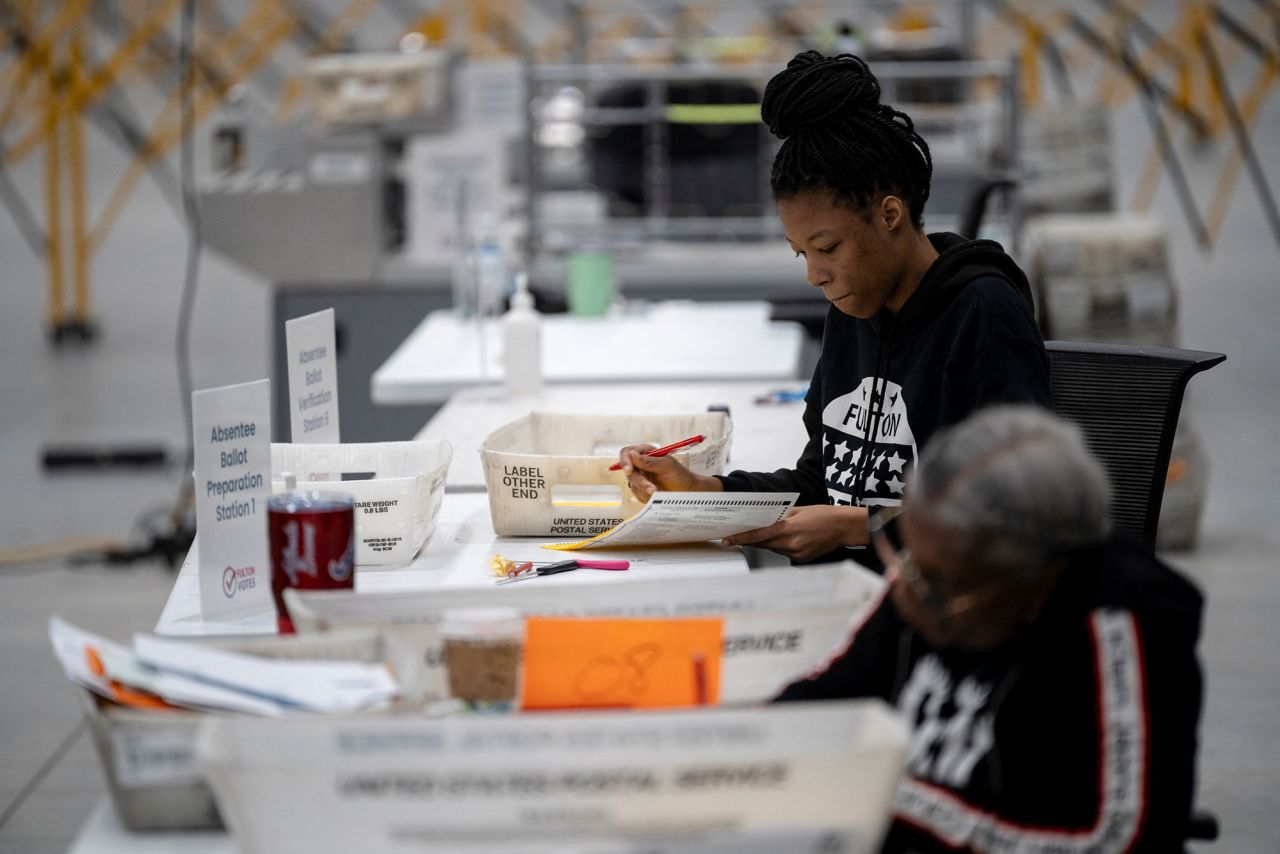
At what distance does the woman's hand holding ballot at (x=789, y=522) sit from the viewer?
1977 mm

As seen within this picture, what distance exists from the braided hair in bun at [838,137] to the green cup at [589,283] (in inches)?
94.1

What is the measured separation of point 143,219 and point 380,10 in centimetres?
371

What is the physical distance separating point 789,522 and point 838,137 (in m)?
0.50

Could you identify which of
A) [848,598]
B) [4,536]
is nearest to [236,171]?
[4,536]

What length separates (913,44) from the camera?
263 inches

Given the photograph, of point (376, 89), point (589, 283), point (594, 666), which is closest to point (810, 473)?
point (594, 666)

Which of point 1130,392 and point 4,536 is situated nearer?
point 1130,392

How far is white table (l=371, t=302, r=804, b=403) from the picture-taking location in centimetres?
344

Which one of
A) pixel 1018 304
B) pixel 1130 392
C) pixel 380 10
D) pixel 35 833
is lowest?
pixel 35 833

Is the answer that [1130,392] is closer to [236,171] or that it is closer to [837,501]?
[837,501]

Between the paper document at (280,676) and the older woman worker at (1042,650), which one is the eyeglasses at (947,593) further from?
the paper document at (280,676)

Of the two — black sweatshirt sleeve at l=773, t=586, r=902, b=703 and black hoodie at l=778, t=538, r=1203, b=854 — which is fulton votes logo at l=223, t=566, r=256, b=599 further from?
black hoodie at l=778, t=538, r=1203, b=854

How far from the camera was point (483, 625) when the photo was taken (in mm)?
1294

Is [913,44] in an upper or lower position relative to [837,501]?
upper
